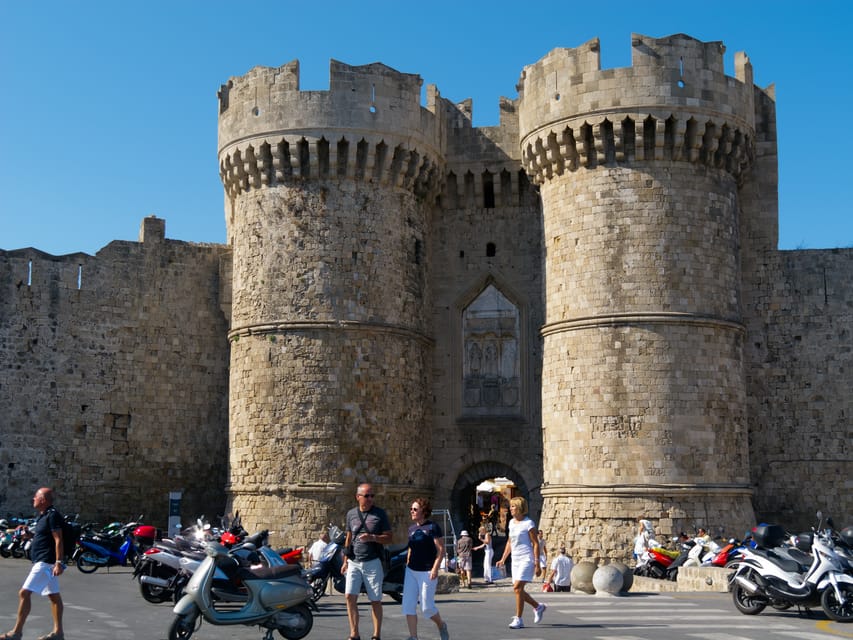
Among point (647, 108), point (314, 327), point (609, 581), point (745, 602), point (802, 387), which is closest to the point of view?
point (745, 602)

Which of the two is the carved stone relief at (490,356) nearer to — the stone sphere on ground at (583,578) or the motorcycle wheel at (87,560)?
the stone sphere on ground at (583,578)

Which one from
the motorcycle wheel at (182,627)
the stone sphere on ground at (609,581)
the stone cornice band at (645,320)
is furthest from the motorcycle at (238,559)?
the stone cornice band at (645,320)

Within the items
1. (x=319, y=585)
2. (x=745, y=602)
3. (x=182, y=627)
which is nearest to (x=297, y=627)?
→ (x=182, y=627)

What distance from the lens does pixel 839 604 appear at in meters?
10.7

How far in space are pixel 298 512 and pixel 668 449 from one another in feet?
20.8

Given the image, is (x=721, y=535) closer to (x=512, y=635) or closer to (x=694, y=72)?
(x=694, y=72)

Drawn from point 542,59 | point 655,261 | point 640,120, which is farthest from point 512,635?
point 542,59

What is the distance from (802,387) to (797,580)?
9837 millimetres

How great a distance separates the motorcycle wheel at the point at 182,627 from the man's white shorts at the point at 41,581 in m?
1.00

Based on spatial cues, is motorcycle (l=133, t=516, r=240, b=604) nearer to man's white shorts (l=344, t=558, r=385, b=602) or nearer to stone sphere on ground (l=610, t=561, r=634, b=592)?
man's white shorts (l=344, t=558, r=385, b=602)

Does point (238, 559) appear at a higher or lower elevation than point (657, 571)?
higher

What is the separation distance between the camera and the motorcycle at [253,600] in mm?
8688

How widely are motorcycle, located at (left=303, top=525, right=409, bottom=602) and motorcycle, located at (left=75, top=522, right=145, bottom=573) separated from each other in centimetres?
438

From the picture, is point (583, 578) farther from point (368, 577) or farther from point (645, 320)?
point (368, 577)
